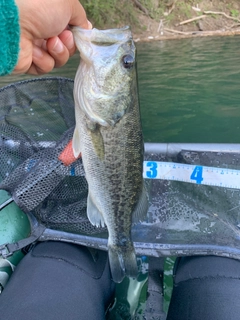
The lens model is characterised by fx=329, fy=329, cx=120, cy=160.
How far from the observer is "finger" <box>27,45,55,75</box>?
1.73m

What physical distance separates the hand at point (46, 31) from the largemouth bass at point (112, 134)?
9 centimetres

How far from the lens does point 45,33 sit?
5.05ft

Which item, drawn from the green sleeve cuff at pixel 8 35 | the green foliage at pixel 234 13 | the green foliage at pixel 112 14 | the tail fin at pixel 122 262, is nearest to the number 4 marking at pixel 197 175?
the tail fin at pixel 122 262

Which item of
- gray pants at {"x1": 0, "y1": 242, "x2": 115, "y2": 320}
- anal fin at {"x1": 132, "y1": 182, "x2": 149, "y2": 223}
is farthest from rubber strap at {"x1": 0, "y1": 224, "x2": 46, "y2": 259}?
anal fin at {"x1": 132, "y1": 182, "x2": 149, "y2": 223}

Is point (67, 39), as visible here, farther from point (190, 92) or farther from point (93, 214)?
point (190, 92)

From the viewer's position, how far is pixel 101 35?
64.2 inches

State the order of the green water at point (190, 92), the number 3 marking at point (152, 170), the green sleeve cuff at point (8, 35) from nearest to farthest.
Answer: the green sleeve cuff at point (8, 35) < the number 3 marking at point (152, 170) < the green water at point (190, 92)

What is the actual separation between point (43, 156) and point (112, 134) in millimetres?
734

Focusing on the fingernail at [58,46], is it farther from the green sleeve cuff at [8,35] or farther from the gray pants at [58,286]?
the gray pants at [58,286]

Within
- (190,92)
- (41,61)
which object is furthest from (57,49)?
(190,92)

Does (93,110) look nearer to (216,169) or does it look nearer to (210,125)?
(216,169)

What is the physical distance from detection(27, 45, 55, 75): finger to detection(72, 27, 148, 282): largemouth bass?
164 millimetres

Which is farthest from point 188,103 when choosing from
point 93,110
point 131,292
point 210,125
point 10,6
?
point 10,6

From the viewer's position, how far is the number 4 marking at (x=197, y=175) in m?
2.61
